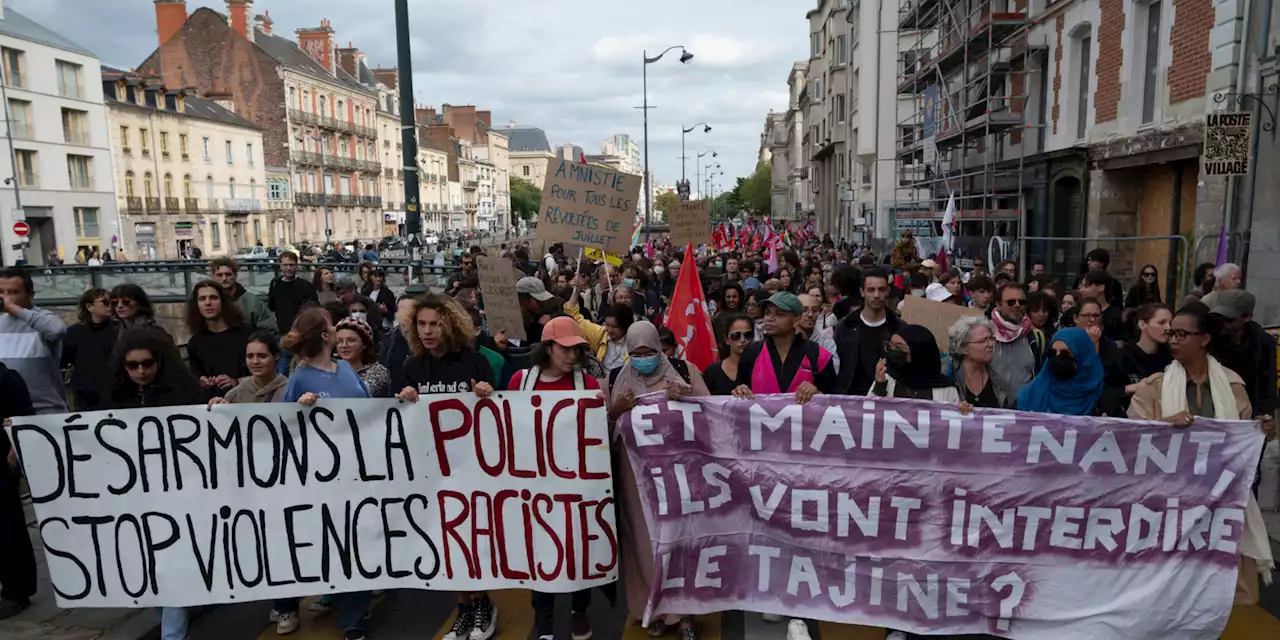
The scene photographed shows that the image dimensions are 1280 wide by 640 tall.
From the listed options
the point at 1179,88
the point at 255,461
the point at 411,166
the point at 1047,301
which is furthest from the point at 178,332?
the point at 1179,88

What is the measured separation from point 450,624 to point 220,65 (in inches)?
A: 2544

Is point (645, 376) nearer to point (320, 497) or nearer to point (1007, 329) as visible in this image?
point (320, 497)

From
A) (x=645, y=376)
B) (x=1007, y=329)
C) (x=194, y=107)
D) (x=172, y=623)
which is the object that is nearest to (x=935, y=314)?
(x=1007, y=329)

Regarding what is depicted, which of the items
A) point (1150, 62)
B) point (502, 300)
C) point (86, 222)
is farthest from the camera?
point (86, 222)

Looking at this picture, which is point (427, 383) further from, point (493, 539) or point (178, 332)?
point (178, 332)

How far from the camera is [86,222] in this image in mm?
43688

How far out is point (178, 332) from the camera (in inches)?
557

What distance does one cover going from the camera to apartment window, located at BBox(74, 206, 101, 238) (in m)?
43.2

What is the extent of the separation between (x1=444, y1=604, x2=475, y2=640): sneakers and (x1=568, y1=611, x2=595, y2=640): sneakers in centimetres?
52

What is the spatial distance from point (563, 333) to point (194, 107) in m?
55.9

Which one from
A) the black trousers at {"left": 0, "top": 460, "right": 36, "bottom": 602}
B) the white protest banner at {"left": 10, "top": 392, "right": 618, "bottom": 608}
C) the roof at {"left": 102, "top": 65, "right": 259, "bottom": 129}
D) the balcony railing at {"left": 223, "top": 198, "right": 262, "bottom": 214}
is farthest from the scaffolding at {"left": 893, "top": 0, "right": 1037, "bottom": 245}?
the balcony railing at {"left": 223, "top": 198, "right": 262, "bottom": 214}

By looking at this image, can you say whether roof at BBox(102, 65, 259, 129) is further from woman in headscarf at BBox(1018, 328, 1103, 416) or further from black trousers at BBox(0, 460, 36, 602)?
woman in headscarf at BBox(1018, 328, 1103, 416)

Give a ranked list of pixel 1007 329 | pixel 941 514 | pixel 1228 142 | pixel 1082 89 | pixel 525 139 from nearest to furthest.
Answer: pixel 941 514, pixel 1007 329, pixel 1228 142, pixel 1082 89, pixel 525 139

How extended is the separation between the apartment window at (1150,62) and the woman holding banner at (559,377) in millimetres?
13009
